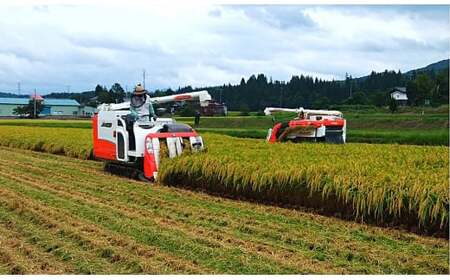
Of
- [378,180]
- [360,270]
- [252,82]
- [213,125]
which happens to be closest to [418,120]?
[252,82]

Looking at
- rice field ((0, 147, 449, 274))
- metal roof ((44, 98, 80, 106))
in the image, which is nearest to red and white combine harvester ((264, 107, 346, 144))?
rice field ((0, 147, 449, 274))

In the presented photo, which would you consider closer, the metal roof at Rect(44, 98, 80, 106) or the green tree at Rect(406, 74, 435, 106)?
the green tree at Rect(406, 74, 435, 106)

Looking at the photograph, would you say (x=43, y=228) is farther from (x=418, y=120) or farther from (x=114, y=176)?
(x=418, y=120)

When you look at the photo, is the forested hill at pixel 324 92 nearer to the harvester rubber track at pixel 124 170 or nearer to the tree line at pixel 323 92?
the tree line at pixel 323 92

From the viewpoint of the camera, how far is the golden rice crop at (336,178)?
694cm

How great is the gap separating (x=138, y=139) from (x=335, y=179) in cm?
549

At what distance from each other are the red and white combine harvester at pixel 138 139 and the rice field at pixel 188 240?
203 centimetres

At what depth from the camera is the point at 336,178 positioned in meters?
7.86

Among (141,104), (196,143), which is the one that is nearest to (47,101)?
(141,104)

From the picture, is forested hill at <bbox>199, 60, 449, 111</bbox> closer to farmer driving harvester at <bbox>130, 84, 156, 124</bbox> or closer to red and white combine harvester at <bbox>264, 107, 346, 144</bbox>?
red and white combine harvester at <bbox>264, 107, 346, 144</bbox>

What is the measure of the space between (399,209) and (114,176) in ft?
25.2

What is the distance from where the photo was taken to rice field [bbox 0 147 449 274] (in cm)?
552

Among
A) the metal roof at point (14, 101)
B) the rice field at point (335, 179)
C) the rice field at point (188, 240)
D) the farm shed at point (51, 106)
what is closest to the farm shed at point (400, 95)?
the farm shed at point (51, 106)

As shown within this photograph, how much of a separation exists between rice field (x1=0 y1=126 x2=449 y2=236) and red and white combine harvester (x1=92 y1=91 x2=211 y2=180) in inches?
20.6
